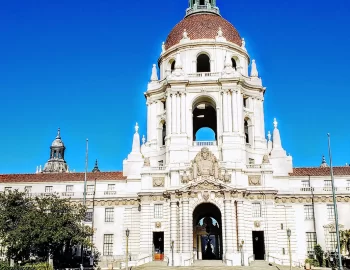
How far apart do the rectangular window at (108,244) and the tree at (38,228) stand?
A: 9.41 m

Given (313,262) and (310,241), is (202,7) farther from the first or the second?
(313,262)

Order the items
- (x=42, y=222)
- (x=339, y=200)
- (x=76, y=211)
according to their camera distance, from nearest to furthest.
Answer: (x=42, y=222) < (x=76, y=211) < (x=339, y=200)

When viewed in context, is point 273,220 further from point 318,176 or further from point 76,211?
point 76,211

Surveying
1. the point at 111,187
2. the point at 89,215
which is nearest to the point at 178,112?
the point at 111,187

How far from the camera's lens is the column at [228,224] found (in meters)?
57.2

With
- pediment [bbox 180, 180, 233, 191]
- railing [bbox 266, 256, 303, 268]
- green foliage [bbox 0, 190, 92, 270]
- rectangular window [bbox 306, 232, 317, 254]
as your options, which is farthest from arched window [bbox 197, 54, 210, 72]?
railing [bbox 266, 256, 303, 268]

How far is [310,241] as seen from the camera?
6128 cm

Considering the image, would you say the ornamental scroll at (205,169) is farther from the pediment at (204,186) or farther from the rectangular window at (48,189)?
the rectangular window at (48,189)

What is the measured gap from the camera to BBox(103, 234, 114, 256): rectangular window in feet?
207

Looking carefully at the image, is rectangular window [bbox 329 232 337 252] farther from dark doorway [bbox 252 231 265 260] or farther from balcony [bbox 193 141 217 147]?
balcony [bbox 193 141 217 147]

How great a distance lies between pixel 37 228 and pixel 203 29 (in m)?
39.9

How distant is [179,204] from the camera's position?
196 feet

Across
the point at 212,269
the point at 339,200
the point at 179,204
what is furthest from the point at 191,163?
the point at 339,200

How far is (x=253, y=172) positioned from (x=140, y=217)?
16.5m
